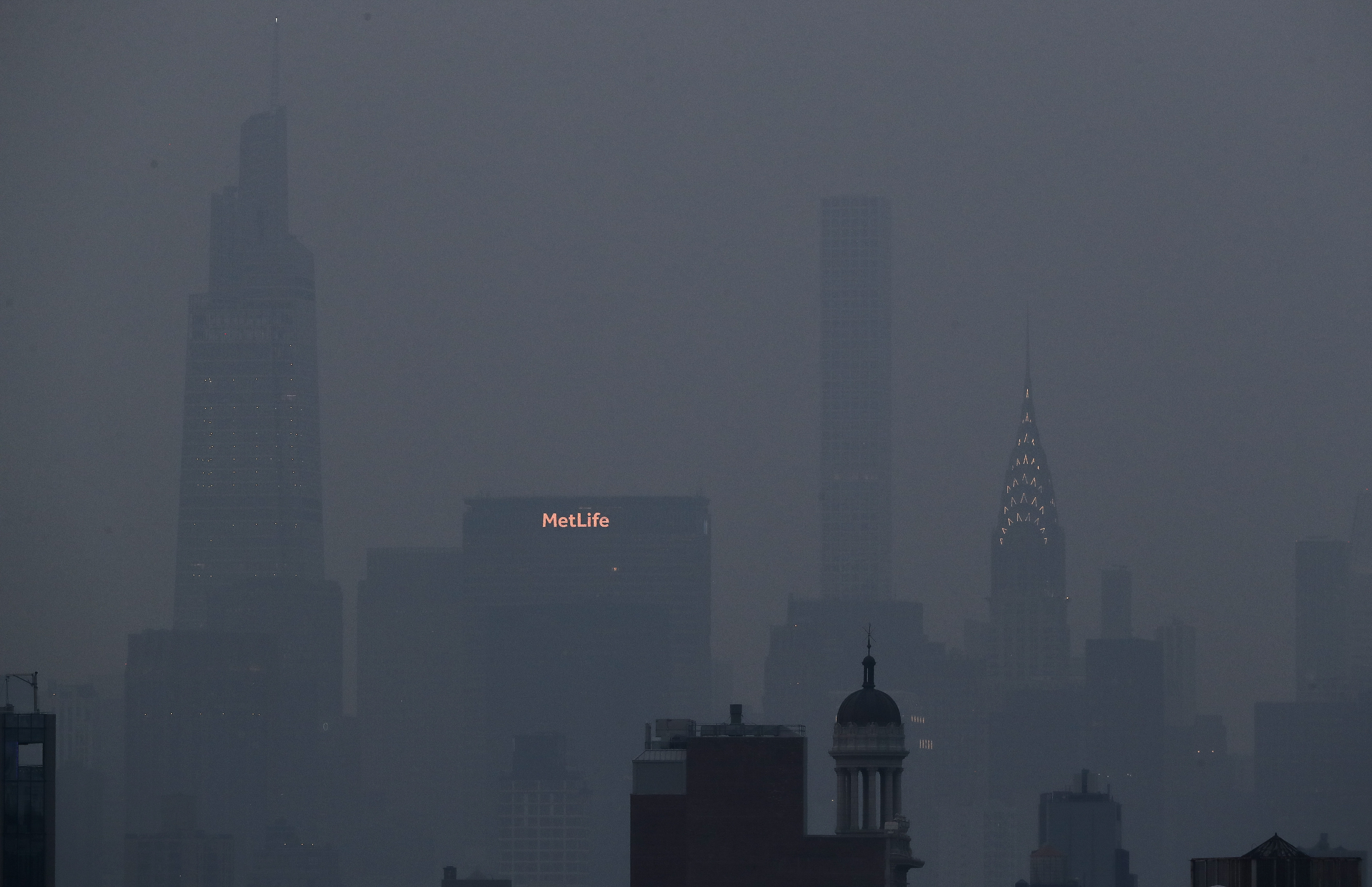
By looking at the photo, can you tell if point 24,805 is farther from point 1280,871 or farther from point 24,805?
point 1280,871

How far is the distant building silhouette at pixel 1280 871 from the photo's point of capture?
3167 inches

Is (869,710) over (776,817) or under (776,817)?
over

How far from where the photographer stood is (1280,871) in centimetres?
8081

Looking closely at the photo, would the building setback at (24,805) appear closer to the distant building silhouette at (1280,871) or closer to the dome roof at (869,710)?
the dome roof at (869,710)

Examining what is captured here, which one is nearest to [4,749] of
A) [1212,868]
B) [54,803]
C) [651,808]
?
[54,803]

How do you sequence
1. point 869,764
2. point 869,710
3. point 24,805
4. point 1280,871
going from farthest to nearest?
1. point 869,710
2. point 869,764
3. point 24,805
4. point 1280,871

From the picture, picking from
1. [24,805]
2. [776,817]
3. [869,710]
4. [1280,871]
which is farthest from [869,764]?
[24,805]

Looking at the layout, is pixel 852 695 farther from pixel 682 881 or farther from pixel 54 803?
pixel 54 803

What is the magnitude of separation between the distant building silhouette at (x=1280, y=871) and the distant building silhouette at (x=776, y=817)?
89.5ft

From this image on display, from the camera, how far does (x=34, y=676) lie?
106438 millimetres

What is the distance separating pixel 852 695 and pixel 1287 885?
3545 cm

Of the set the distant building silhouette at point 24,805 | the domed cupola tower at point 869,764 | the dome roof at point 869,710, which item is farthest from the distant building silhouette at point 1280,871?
the distant building silhouette at point 24,805

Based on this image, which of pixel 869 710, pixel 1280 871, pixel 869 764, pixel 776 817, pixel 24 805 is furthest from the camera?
pixel 776 817

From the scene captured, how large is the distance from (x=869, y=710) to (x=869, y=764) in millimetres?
2497
